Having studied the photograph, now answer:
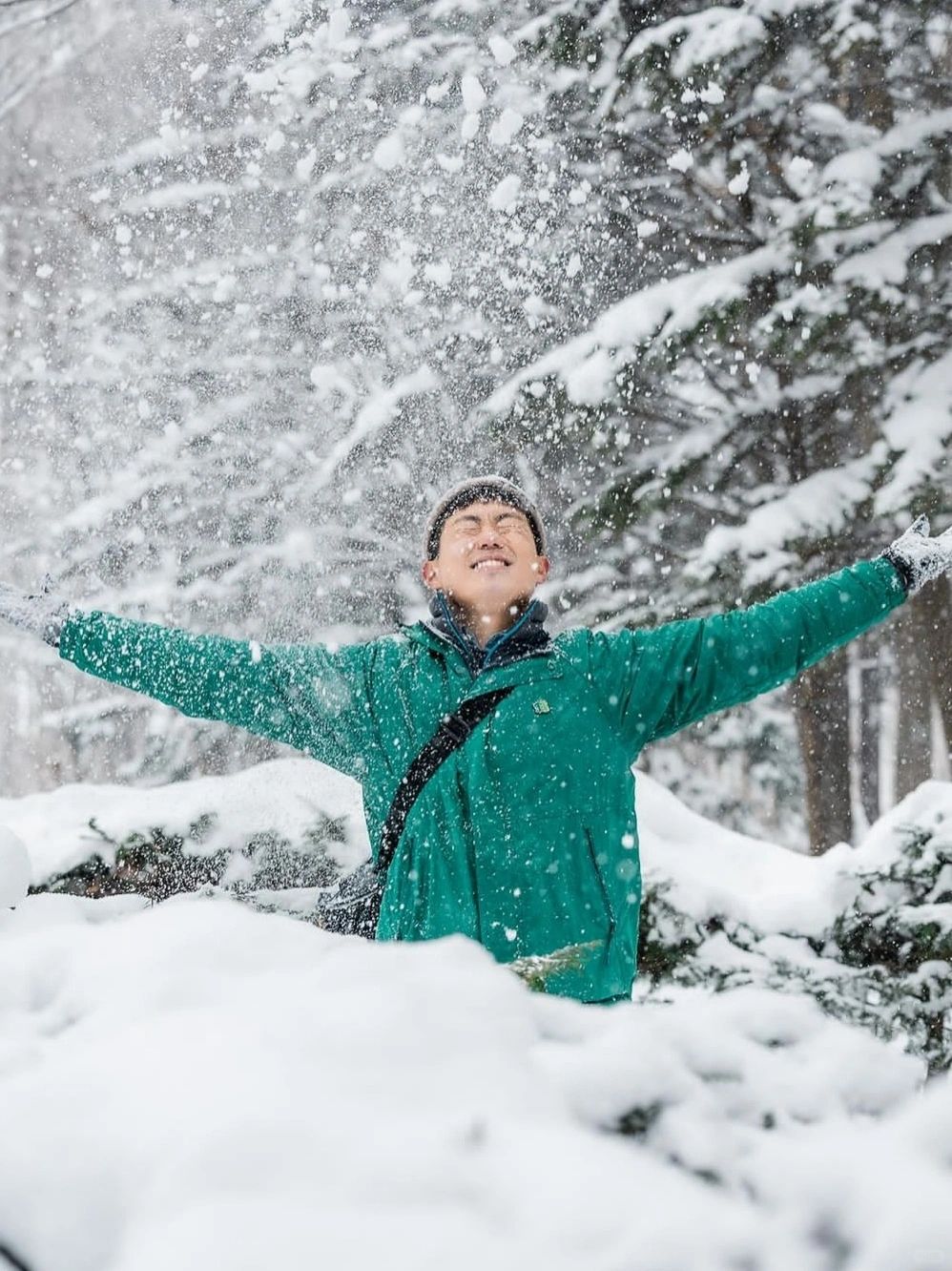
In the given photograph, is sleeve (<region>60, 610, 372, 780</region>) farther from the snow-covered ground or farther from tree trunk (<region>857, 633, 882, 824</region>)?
tree trunk (<region>857, 633, 882, 824</region>)

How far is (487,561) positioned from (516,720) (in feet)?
1.69

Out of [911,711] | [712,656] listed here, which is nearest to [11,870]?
[712,656]

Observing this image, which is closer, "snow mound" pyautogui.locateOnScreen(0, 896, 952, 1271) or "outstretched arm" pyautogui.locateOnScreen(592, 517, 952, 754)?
"snow mound" pyautogui.locateOnScreen(0, 896, 952, 1271)

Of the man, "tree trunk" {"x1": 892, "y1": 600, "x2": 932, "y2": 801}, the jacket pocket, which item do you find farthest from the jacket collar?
"tree trunk" {"x1": 892, "y1": 600, "x2": 932, "y2": 801}

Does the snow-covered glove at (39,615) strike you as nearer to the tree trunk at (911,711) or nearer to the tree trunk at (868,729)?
the tree trunk at (911,711)

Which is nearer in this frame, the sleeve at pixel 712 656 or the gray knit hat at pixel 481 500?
the sleeve at pixel 712 656

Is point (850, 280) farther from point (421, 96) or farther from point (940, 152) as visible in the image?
point (421, 96)

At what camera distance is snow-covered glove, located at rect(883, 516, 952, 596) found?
119 inches

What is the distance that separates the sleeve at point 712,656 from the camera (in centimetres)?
275

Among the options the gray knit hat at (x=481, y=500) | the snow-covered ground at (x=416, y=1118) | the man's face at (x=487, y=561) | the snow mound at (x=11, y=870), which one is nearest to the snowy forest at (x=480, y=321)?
the gray knit hat at (x=481, y=500)

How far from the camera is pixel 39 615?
2846 mm

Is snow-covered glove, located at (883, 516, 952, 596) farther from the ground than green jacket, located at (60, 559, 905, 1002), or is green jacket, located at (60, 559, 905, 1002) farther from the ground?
snow-covered glove, located at (883, 516, 952, 596)

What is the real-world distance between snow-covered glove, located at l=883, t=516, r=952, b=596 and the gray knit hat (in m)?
0.95

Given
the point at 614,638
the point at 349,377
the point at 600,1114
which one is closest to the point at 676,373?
the point at 349,377
